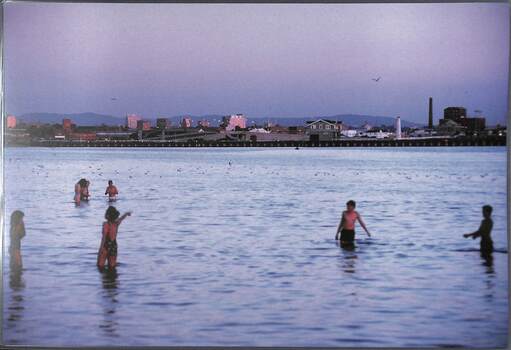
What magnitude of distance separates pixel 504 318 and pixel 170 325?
84.6 inches

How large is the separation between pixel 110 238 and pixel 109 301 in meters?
0.60

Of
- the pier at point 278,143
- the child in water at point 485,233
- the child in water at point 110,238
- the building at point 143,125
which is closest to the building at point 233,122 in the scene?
the pier at point 278,143

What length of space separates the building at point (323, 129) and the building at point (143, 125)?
4.90 feet

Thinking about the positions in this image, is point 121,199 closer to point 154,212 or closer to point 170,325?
point 154,212

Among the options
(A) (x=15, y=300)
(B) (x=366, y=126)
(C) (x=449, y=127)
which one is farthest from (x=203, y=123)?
(A) (x=15, y=300)

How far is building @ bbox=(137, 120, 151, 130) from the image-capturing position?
840 cm

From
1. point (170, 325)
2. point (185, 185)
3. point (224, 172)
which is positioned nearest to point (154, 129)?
point (170, 325)

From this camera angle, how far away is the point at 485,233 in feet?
21.0

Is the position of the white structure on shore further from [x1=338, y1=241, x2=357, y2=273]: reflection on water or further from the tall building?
[x1=338, y1=241, x2=357, y2=273]: reflection on water

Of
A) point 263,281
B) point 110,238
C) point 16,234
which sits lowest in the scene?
point 263,281

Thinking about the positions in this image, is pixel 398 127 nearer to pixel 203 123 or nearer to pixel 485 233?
pixel 485 233

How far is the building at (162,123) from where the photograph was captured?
8.30m

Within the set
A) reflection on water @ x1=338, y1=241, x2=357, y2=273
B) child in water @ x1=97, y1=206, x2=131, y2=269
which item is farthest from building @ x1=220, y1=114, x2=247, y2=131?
child in water @ x1=97, y1=206, x2=131, y2=269

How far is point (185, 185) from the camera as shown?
17172 millimetres
